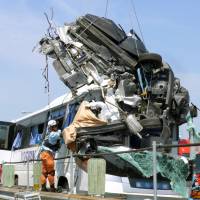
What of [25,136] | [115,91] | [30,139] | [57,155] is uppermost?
[115,91]

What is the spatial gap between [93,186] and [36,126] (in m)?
5.68

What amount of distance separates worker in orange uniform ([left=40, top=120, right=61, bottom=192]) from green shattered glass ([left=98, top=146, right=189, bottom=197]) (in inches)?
76.4

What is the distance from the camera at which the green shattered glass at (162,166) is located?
9.84m

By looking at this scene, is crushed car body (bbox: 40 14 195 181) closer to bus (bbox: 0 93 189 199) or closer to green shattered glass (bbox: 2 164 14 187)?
bus (bbox: 0 93 189 199)

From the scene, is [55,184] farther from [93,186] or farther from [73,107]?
[93,186]

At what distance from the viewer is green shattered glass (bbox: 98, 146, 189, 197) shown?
984 cm

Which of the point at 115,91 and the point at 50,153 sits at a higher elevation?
the point at 115,91

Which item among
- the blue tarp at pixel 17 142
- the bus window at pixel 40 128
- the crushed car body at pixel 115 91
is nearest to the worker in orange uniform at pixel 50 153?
the crushed car body at pixel 115 91

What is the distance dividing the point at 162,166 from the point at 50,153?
3129 mm

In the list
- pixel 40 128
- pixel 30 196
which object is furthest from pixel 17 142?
pixel 30 196

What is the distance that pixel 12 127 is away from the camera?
57.1 ft

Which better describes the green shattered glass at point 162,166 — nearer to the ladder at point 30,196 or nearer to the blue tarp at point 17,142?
the ladder at point 30,196

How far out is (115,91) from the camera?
11.5 m

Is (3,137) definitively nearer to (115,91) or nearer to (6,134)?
(6,134)
